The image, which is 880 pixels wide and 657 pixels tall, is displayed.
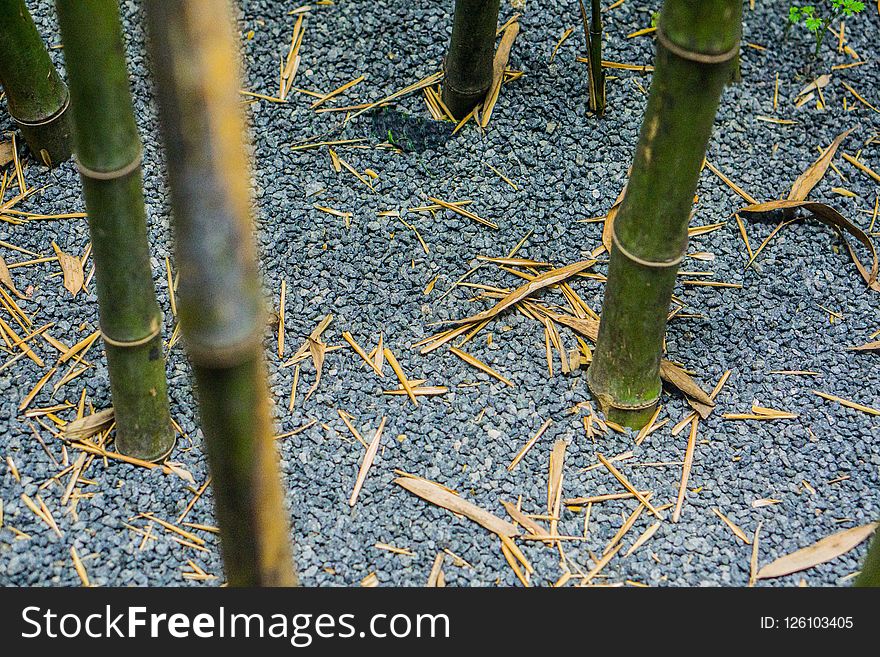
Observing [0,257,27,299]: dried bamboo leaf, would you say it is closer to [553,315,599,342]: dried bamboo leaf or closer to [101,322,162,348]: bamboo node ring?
[101,322,162,348]: bamboo node ring

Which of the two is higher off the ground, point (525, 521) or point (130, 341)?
point (130, 341)

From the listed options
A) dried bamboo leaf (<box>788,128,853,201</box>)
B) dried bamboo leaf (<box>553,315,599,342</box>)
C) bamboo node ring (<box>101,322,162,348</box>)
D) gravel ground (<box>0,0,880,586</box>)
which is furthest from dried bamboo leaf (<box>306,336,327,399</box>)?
dried bamboo leaf (<box>788,128,853,201</box>)

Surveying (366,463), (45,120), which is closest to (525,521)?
(366,463)

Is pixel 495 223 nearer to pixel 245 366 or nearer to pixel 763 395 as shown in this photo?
pixel 763 395

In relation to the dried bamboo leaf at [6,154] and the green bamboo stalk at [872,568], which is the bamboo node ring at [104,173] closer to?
the dried bamboo leaf at [6,154]

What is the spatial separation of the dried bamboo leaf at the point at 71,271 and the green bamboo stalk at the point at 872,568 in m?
1.52

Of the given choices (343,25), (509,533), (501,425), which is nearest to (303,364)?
(501,425)

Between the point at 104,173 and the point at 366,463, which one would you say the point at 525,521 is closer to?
the point at 366,463

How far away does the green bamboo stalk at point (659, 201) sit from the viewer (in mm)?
1365

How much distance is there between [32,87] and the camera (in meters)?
2.08

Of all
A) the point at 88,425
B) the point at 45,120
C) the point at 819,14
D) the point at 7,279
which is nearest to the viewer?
the point at 88,425

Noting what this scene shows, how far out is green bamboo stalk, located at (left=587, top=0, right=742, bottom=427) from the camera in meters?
1.37

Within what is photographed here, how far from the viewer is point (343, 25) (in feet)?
8.14

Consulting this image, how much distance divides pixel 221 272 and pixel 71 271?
1.32 metres
